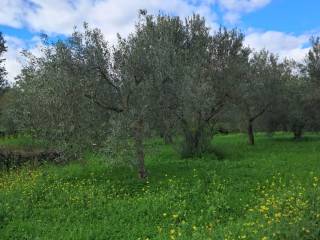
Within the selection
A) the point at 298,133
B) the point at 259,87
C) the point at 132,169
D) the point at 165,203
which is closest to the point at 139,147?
the point at 132,169

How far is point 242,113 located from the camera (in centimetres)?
3600

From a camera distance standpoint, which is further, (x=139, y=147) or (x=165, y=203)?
(x=139, y=147)

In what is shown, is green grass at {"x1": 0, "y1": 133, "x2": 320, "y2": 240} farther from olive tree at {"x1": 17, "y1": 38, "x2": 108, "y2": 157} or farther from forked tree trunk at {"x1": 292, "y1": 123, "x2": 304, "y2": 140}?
forked tree trunk at {"x1": 292, "y1": 123, "x2": 304, "y2": 140}

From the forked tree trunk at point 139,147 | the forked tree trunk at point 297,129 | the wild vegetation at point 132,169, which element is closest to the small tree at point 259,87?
the forked tree trunk at point 297,129

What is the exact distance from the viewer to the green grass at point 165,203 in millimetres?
9859

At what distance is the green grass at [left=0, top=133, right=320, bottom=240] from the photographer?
986 cm

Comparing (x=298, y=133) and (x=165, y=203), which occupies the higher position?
(x=298, y=133)

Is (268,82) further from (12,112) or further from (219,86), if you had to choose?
(12,112)

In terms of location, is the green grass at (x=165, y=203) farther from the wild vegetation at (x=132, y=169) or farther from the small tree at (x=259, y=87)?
the small tree at (x=259, y=87)

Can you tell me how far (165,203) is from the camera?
13.0m

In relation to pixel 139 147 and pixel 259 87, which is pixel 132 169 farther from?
pixel 259 87

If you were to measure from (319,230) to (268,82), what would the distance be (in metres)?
28.6

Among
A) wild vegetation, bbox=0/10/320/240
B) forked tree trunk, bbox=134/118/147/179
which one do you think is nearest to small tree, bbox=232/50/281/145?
wild vegetation, bbox=0/10/320/240

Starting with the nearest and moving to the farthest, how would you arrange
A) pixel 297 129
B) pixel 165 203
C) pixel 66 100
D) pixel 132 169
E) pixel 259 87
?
pixel 165 203 → pixel 66 100 → pixel 132 169 → pixel 259 87 → pixel 297 129
